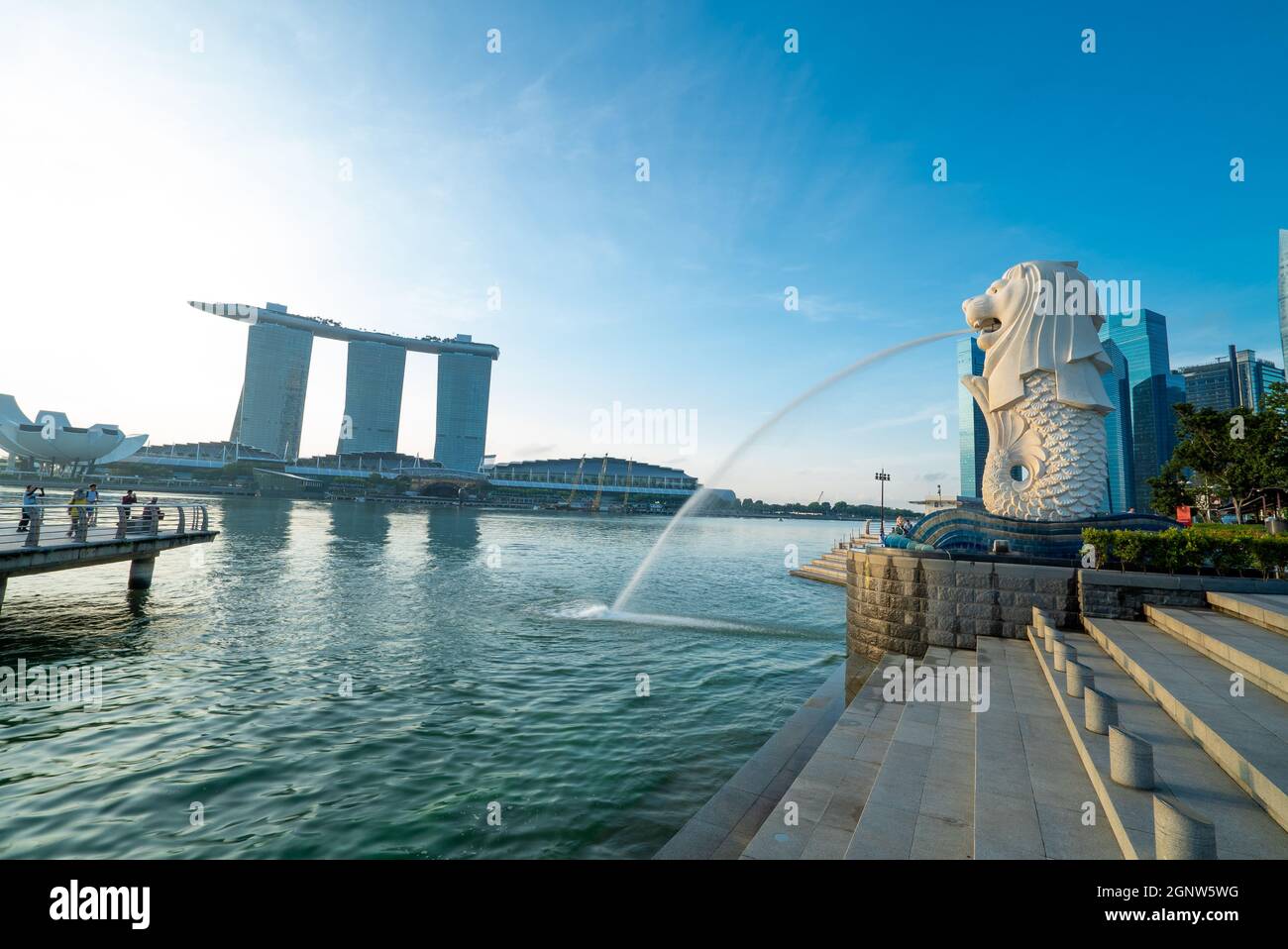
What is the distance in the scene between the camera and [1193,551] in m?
12.4

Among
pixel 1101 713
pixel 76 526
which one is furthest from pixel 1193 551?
Answer: pixel 76 526

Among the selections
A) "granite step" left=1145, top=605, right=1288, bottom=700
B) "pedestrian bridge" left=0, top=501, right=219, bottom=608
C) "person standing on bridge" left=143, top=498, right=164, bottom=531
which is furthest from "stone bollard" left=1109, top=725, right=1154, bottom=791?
"person standing on bridge" left=143, top=498, right=164, bottom=531

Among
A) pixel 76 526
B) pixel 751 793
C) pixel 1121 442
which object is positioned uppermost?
pixel 1121 442

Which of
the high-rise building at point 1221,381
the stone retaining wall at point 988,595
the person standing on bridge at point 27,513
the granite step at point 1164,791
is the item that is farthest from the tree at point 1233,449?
the high-rise building at point 1221,381

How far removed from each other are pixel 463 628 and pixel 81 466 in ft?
482

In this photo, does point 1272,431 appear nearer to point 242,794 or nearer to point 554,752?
point 554,752

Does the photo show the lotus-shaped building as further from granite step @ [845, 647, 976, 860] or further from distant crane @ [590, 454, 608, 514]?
granite step @ [845, 647, 976, 860]

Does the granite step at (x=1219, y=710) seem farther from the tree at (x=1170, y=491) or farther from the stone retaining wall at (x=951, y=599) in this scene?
the tree at (x=1170, y=491)

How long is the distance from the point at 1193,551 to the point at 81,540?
29.3 meters

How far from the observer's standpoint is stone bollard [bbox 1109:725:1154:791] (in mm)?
5133

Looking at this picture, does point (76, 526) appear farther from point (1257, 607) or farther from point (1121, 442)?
point (1121, 442)

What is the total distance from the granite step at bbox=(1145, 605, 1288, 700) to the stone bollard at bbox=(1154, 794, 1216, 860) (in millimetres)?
4991

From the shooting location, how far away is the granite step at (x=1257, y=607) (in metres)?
9.34

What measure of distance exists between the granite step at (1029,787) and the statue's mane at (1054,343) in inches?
503
